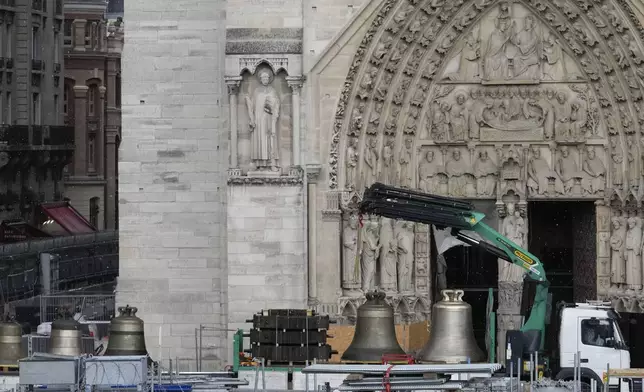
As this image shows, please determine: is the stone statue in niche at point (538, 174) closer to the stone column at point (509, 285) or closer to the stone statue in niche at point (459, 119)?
the stone column at point (509, 285)

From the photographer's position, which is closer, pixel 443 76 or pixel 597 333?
pixel 597 333

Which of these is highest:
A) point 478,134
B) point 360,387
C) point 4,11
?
point 4,11

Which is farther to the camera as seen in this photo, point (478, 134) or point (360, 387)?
point (478, 134)

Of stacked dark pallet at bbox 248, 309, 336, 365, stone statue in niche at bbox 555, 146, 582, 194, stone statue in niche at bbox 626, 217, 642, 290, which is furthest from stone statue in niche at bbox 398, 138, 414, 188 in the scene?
stacked dark pallet at bbox 248, 309, 336, 365

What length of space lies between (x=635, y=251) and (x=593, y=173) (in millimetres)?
1484

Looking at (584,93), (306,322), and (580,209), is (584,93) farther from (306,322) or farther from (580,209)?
(306,322)

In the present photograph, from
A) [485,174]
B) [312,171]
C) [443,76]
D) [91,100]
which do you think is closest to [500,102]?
[443,76]

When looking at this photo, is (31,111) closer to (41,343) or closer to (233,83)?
(233,83)

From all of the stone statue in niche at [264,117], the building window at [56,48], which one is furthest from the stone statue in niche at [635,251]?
the building window at [56,48]

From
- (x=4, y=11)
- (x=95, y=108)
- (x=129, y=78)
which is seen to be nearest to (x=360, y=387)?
(x=129, y=78)

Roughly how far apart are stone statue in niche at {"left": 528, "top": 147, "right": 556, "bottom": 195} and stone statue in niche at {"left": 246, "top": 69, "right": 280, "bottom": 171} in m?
4.27

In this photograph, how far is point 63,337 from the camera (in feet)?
128

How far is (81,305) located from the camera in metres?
49.5

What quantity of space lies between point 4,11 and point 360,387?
1560 inches
